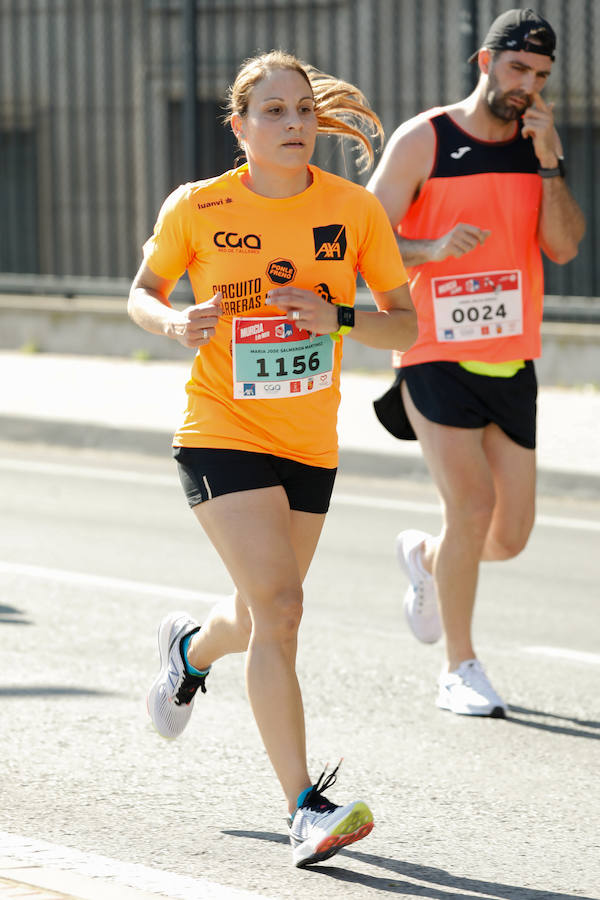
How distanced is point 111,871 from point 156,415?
8.39 m

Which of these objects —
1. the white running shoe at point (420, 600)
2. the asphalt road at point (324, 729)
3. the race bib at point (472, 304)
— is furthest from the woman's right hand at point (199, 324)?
the white running shoe at point (420, 600)

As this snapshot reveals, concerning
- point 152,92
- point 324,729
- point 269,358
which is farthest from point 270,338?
point 152,92

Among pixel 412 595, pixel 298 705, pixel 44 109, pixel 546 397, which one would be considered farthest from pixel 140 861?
pixel 44 109

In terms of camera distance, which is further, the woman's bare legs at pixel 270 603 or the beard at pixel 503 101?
the beard at pixel 503 101

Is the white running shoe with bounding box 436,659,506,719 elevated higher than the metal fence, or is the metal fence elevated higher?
the metal fence

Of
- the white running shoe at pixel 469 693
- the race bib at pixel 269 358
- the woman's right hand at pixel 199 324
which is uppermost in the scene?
the woman's right hand at pixel 199 324

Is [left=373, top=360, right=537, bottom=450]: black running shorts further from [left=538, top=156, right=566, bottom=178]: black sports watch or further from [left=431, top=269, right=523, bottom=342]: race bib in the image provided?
[left=538, top=156, right=566, bottom=178]: black sports watch

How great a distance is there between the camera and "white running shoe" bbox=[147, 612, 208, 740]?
4836 millimetres

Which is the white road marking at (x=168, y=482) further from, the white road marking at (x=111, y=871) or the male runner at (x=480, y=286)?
the white road marking at (x=111, y=871)

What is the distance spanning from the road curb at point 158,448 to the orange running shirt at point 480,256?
425 cm

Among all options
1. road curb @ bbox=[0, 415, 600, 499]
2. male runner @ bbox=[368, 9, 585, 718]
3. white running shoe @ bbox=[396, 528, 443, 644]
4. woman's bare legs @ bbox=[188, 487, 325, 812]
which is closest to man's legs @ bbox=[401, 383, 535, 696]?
male runner @ bbox=[368, 9, 585, 718]

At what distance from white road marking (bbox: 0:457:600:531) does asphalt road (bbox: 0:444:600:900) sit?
0.33 metres

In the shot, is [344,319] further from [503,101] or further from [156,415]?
Result: [156,415]

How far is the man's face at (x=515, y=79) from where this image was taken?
221 inches
